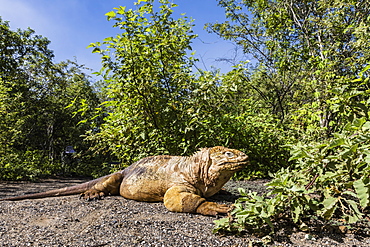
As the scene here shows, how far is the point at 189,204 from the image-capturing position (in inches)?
149

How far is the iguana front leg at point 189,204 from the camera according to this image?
3664mm

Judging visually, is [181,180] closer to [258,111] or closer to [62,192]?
[62,192]

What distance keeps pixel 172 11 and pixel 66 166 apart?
1306 cm

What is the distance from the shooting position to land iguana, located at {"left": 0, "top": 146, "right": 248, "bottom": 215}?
385 centimetres

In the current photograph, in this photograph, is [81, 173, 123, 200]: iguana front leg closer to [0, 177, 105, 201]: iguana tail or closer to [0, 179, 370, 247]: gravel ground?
[0, 177, 105, 201]: iguana tail

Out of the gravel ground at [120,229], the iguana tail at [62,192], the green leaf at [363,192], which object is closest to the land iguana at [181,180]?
the gravel ground at [120,229]

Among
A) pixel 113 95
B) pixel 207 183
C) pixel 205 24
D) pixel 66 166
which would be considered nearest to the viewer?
pixel 207 183

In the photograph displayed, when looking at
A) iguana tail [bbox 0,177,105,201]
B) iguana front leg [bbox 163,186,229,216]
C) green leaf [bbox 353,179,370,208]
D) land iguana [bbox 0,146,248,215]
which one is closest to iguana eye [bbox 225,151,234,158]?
land iguana [bbox 0,146,248,215]

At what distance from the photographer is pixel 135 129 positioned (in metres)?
5.88

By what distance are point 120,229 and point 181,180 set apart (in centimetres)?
134

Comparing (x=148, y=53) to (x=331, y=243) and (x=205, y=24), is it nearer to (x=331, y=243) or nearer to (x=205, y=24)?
(x=331, y=243)

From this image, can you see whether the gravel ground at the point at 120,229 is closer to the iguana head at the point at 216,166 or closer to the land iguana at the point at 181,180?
the land iguana at the point at 181,180

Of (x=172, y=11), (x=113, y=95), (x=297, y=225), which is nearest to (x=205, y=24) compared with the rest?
(x=172, y=11)

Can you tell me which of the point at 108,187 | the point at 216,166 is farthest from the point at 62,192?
the point at 216,166
